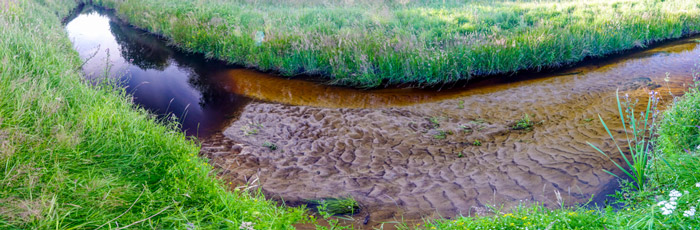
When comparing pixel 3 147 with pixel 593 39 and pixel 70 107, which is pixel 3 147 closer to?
pixel 70 107

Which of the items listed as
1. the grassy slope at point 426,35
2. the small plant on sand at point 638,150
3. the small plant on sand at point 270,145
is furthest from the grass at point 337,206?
the grassy slope at point 426,35

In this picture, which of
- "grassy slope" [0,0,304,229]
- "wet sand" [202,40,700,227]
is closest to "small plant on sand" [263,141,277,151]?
"wet sand" [202,40,700,227]

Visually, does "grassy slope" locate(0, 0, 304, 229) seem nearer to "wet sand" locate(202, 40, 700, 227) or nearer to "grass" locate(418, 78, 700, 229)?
"wet sand" locate(202, 40, 700, 227)

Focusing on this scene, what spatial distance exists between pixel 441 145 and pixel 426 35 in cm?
515

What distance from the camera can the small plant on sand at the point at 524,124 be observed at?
21.6 ft

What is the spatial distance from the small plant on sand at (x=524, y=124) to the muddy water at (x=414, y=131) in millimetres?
125

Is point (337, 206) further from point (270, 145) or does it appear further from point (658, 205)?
point (658, 205)

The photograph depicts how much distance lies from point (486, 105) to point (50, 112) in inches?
257

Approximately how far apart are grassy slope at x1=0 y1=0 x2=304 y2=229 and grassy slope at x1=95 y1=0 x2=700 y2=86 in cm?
556

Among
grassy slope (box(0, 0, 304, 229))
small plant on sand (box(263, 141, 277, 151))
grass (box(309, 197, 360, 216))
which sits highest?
grassy slope (box(0, 0, 304, 229))

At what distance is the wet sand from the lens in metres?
4.73

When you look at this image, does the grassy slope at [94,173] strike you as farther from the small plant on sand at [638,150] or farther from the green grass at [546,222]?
the small plant on sand at [638,150]

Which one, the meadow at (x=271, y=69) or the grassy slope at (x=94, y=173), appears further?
the meadow at (x=271, y=69)

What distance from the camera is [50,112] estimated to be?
14.2 feet
